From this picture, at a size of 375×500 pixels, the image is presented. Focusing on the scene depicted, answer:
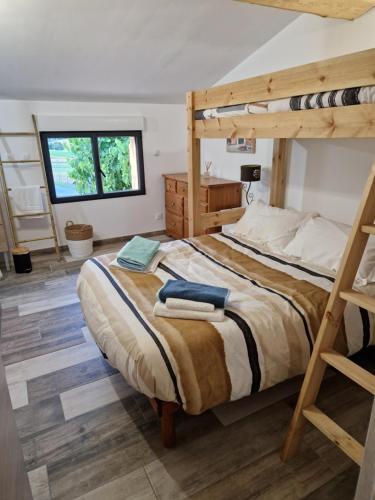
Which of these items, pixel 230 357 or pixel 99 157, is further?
pixel 99 157

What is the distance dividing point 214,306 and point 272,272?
743 mm

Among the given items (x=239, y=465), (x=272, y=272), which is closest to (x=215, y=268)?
(x=272, y=272)

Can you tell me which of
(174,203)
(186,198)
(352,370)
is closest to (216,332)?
(352,370)

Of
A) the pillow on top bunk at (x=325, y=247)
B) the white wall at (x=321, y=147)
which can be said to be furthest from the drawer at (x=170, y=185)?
the pillow on top bunk at (x=325, y=247)

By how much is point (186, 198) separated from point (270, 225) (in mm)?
1717

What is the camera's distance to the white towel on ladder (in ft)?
12.8

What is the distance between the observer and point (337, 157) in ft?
9.19

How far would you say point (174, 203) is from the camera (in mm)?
4633

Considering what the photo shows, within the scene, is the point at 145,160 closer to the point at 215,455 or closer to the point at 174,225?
the point at 174,225

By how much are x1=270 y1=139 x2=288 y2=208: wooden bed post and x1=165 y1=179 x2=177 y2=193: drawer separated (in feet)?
5.24

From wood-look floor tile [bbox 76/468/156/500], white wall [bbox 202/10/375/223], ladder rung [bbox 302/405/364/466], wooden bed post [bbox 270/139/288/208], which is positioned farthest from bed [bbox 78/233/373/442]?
wooden bed post [bbox 270/139/288/208]

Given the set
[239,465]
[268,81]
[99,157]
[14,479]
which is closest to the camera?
[14,479]

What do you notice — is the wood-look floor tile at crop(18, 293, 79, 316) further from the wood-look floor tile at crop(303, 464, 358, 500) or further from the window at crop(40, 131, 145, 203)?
the wood-look floor tile at crop(303, 464, 358, 500)

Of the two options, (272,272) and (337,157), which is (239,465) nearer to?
(272,272)
